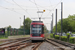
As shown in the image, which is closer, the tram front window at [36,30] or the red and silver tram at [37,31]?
the red and silver tram at [37,31]

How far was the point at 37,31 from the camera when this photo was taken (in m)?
26.0

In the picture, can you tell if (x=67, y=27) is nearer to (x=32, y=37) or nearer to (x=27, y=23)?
(x=27, y=23)

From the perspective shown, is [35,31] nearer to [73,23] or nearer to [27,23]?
[73,23]

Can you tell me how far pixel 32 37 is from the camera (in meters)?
25.7

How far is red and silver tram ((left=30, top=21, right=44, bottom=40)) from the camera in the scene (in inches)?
1009

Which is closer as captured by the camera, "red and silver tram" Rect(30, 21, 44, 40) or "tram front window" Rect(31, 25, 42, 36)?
"red and silver tram" Rect(30, 21, 44, 40)

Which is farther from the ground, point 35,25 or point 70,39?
point 35,25

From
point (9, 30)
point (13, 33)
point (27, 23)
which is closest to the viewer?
point (9, 30)

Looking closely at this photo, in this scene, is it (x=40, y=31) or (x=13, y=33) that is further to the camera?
(x=13, y=33)

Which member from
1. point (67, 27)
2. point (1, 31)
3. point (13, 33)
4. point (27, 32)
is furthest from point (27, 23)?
point (1, 31)

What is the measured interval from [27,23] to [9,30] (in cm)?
6531

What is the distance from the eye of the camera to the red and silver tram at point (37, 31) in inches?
1009

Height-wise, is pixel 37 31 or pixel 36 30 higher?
pixel 36 30

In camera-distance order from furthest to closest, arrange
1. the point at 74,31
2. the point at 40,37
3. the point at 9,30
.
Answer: the point at 74,31 < the point at 9,30 < the point at 40,37
